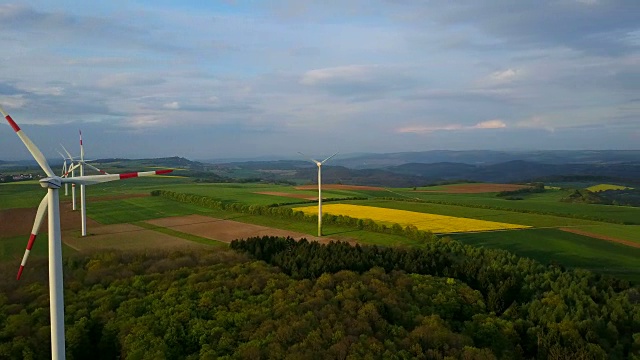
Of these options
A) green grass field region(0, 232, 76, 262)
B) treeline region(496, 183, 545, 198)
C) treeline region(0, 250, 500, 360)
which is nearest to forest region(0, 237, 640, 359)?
treeline region(0, 250, 500, 360)

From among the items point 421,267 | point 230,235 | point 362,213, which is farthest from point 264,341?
point 362,213

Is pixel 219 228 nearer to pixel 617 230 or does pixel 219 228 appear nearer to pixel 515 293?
pixel 515 293

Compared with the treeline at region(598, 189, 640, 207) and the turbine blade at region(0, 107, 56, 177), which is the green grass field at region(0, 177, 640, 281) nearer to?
the treeline at region(598, 189, 640, 207)

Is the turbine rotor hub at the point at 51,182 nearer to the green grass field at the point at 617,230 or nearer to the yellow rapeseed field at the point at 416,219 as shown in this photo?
the yellow rapeseed field at the point at 416,219

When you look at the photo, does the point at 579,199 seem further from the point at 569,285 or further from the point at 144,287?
the point at 144,287

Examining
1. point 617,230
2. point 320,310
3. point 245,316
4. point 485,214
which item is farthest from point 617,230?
point 245,316
